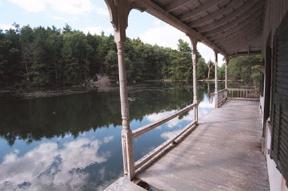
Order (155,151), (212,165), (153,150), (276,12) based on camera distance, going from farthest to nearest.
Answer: (153,150) → (155,151) → (212,165) → (276,12)

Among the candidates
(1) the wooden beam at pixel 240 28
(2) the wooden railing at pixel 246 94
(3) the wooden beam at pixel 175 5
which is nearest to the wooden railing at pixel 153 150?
→ (3) the wooden beam at pixel 175 5

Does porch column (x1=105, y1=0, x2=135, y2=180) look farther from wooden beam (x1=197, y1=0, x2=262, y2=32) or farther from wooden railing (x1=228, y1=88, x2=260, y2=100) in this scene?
wooden railing (x1=228, y1=88, x2=260, y2=100)

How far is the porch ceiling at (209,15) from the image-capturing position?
3.51 meters

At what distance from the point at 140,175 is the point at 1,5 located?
175ft

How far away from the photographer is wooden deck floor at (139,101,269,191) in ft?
10.3

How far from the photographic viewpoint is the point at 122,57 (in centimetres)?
325

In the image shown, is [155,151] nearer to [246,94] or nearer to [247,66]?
[246,94]

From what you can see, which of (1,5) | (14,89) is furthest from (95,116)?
(1,5)

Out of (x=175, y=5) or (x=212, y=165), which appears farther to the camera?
(x=212, y=165)

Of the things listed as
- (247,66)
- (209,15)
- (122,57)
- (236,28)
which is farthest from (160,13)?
(247,66)

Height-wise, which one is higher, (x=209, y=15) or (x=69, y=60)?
(x=69, y=60)

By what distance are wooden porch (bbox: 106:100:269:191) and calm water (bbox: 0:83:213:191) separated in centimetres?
326

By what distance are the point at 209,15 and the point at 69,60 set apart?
120 ft

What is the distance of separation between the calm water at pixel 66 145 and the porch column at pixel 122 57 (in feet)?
11.4
